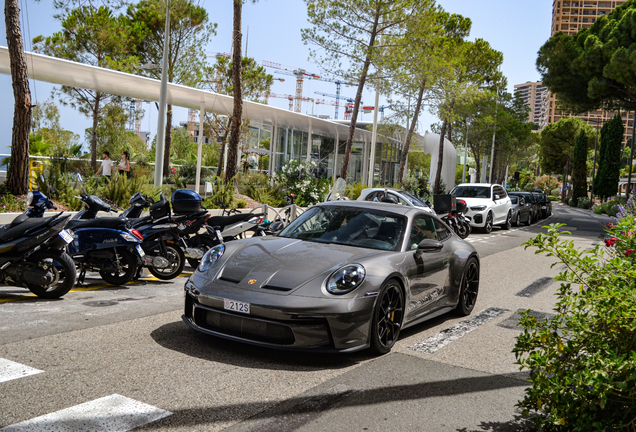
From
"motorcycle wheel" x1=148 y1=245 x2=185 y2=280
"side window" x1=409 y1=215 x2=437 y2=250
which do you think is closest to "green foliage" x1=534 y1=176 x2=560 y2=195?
"motorcycle wheel" x1=148 y1=245 x2=185 y2=280

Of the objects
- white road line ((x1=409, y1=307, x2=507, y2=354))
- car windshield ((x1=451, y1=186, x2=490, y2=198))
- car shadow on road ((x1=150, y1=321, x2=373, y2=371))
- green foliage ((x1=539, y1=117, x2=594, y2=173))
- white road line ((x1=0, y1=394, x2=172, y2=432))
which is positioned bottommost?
white road line ((x1=409, y1=307, x2=507, y2=354))

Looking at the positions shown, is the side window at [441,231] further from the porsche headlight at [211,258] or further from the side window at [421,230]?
the porsche headlight at [211,258]

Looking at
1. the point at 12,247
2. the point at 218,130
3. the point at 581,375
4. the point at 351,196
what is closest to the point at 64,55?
the point at 218,130

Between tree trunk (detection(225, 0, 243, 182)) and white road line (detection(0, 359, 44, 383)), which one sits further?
tree trunk (detection(225, 0, 243, 182))

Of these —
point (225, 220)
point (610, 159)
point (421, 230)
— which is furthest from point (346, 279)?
point (610, 159)

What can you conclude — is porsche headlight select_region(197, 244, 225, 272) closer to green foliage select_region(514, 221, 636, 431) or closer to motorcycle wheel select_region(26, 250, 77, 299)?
motorcycle wheel select_region(26, 250, 77, 299)

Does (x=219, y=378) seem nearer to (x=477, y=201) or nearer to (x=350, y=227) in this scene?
(x=350, y=227)

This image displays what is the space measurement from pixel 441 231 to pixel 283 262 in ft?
7.95

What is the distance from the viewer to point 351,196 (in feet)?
83.3

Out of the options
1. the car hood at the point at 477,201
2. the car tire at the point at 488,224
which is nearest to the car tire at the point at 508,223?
the car hood at the point at 477,201

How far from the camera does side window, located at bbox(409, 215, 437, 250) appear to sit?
6.14 meters

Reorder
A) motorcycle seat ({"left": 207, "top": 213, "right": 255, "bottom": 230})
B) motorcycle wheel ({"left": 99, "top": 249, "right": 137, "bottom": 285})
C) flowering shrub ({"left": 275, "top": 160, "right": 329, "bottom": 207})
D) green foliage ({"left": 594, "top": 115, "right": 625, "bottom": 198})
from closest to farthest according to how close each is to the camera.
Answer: motorcycle wheel ({"left": 99, "top": 249, "right": 137, "bottom": 285})
motorcycle seat ({"left": 207, "top": 213, "right": 255, "bottom": 230})
flowering shrub ({"left": 275, "top": 160, "right": 329, "bottom": 207})
green foliage ({"left": 594, "top": 115, "right": 625, "bottom": 198})

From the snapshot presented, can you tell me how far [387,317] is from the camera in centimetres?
536

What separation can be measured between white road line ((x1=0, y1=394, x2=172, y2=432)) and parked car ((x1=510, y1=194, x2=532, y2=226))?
23901mm
